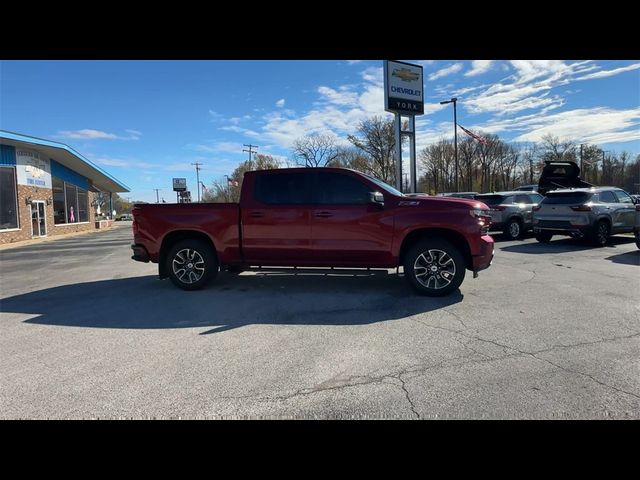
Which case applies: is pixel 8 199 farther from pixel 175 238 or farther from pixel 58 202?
pixel 175 238

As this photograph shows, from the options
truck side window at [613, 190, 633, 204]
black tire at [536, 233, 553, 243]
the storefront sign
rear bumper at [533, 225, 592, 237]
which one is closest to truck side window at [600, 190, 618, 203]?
truck side window at [613, 190, 633, 204]

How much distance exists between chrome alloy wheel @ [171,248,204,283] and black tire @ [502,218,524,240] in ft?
38.5

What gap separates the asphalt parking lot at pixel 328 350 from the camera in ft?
9.77

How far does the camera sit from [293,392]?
10.4 ft

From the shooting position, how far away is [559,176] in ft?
69.6

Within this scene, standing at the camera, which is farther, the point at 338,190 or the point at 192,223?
the point at 192,223

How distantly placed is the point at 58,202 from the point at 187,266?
1157 inches

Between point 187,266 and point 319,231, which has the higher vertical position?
point 319,231

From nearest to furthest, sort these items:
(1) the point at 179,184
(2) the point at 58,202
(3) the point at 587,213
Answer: (3) the point at 587,213 → (2) the point at 58,202 → (1) the point at 179,184

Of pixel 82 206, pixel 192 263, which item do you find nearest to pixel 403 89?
pixel 192 263

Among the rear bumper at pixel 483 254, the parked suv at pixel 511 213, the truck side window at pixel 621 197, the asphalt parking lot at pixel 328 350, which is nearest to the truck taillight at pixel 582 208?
the truck side window at pixel 621 197
